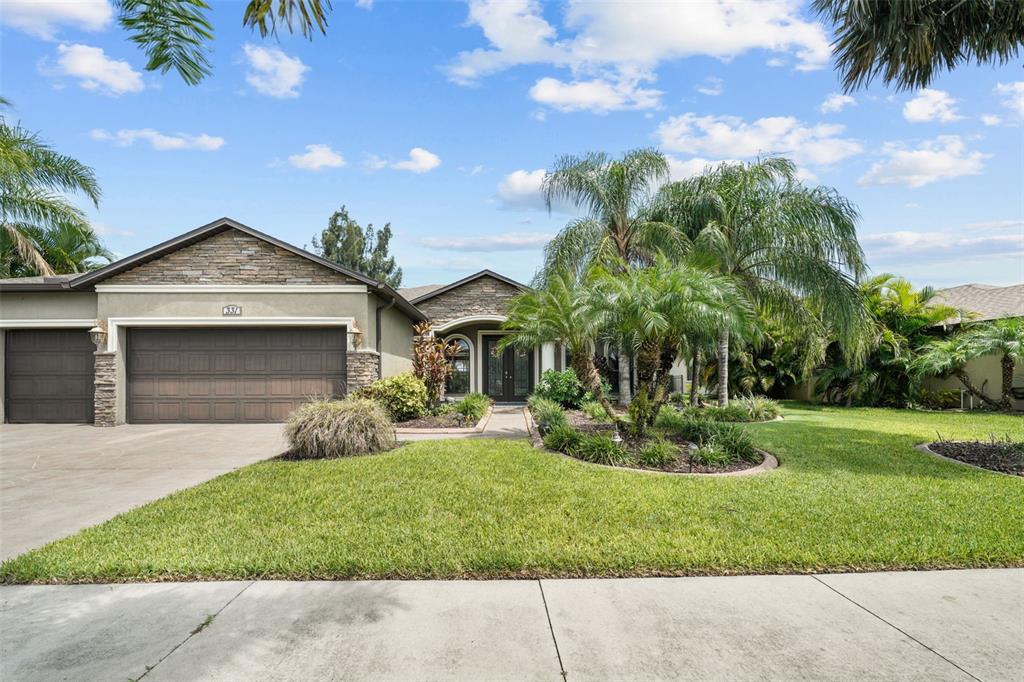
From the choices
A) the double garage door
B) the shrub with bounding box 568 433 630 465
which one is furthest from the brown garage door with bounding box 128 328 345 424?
the shrub with bounding box 568 433 630 465

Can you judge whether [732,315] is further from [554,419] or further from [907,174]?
[907,174]

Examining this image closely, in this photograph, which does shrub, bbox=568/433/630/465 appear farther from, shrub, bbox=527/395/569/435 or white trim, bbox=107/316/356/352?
white trim, bbox=107/316/356/352

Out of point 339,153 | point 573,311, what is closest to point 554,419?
point 573,311

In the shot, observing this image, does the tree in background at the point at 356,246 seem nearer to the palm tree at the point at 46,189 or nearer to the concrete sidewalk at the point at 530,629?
the palm tree at the point at 46,189

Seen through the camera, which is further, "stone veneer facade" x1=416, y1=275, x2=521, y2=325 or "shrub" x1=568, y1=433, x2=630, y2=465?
"stone veneer facade" x1=416, y1=275, x2=521, y2=325

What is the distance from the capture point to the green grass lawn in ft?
14.6

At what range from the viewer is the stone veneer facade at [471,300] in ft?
64.6

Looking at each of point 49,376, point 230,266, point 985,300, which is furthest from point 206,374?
point 985,300

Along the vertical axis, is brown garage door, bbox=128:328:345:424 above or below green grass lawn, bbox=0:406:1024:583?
above

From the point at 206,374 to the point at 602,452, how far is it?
1071cm

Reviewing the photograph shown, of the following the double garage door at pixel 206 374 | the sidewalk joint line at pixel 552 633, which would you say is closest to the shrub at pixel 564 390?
the double garage door at pixel 206 374

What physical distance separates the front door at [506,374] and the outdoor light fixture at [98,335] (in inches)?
448

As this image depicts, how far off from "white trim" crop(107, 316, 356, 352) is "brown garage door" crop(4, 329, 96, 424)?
39.4 inches

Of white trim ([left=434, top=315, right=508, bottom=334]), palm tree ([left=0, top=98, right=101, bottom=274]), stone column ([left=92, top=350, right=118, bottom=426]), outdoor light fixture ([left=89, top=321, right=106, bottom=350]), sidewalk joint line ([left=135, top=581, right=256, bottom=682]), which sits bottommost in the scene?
sidewalk joint line ([left=135, top=581, right=256, bottom=682])
